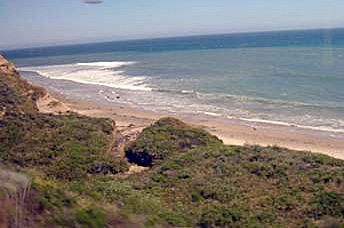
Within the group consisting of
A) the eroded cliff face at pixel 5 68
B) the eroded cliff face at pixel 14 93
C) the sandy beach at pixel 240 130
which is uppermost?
the eroded cliff face at pixel 5 68

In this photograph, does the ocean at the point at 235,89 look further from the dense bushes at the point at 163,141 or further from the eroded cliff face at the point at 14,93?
the dense bushes at the point at 163,141

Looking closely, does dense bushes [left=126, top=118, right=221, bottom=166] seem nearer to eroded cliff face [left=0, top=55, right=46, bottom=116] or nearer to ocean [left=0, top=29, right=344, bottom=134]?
ocean [left=0, top=29, right=344, bottom=134]

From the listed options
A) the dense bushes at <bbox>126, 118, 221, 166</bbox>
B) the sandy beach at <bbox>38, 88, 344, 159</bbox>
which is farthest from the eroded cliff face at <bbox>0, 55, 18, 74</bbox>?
the dense bushes at <bbox>126, 118, 221, 166</bbox>

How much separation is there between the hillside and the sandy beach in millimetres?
3813

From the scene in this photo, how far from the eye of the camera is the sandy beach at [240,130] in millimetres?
25570

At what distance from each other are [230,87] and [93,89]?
1665 cm

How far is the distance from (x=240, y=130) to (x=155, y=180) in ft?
48.4

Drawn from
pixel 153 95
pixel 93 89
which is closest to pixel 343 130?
pixel 153 95

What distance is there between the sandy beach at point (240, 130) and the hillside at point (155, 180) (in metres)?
3.81

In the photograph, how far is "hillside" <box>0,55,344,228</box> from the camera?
7.05 m

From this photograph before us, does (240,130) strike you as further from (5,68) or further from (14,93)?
(5,68)

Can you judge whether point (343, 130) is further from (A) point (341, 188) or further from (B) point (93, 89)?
(B) point (93, 89)

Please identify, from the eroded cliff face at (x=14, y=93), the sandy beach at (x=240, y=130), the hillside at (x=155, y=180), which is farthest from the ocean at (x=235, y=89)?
the hillside at (x=155, y=180)

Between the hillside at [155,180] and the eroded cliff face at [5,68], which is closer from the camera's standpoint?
the hillside at [155,180]
